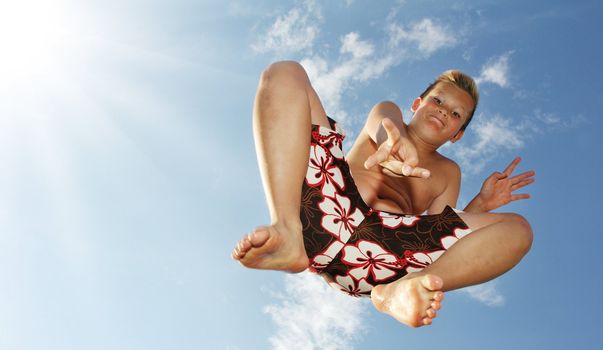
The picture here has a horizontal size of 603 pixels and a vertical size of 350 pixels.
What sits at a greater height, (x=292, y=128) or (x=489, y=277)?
(x=292, y=128)

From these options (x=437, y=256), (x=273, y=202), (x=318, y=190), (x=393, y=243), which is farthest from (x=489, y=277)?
(x=273, y=202)

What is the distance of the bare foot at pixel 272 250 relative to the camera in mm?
2012

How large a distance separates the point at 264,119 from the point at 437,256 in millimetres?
998

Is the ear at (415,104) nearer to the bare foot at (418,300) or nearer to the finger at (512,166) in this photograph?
the finger at (512,166)

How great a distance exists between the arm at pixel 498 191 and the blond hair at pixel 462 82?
1.27 ft

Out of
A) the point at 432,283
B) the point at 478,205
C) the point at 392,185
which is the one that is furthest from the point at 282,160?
the point at 478,205

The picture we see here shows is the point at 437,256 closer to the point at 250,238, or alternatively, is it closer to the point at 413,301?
the point at 413,301

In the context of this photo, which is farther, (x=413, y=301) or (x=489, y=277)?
(x=489, y=277)

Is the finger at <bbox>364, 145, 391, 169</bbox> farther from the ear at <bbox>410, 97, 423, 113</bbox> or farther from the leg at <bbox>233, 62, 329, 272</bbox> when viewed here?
the ear at <bbox>410, 97, 423, 113</bbox>

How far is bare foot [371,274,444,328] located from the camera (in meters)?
2.00

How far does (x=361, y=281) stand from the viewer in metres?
2.57

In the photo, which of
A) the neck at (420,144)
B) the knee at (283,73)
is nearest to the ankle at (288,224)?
the knee at (283,73)

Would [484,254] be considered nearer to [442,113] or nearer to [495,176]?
[442,113]

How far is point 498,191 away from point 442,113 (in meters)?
0.62
